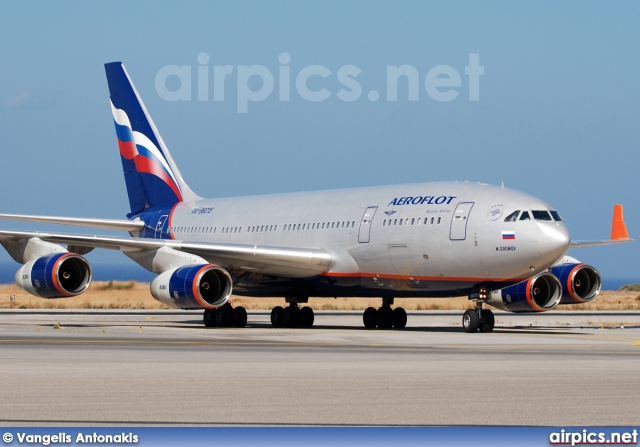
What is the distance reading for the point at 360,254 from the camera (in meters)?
30.8

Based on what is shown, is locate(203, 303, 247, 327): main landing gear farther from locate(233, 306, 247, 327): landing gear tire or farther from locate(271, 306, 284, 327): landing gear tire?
locate(271, 306, 284, 327): landing gear tire

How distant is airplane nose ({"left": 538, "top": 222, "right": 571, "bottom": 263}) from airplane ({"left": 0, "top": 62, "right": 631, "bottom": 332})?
2cm

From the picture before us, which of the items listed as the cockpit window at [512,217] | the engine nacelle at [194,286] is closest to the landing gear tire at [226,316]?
the engine nacelle at [194,286]

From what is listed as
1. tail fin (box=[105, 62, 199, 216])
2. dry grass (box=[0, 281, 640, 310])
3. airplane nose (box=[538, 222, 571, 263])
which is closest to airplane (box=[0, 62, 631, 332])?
airplane nose (box=[538, 222, 571, 263])

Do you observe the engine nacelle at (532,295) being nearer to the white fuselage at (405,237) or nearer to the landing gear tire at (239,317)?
the white fuselage at (405,237)

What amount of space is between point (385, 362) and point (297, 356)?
1.88 m

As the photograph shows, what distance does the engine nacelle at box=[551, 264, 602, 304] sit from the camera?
102 feet

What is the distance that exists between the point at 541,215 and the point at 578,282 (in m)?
5.15

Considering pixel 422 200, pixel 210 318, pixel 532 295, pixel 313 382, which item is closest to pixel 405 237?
pixel 422 200

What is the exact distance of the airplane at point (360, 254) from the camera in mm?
27578

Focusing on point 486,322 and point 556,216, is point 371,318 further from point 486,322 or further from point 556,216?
point 556,216

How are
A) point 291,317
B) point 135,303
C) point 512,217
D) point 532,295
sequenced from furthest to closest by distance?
point 135,303 → point 291,317 → point 532,295 → point 512,217

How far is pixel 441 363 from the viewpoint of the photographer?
1752 centimetres

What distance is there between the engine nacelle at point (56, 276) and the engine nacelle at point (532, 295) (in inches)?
431
